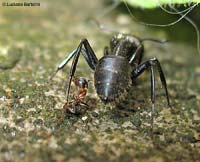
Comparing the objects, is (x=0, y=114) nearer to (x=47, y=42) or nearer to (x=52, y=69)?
(x=52, y=69)

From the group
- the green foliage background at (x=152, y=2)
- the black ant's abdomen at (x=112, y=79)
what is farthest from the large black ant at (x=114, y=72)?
the green foliage background at (x=152, y=2)

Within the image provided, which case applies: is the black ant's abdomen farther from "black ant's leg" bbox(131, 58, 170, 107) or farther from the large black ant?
"black ant's leg" bbox(131, 58, 170, 107)

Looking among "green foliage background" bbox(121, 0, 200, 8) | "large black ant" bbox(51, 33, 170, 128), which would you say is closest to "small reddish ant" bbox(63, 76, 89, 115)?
"large black ant" bbox(51, 33, 170, 128)

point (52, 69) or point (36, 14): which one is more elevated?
point (36, 14)

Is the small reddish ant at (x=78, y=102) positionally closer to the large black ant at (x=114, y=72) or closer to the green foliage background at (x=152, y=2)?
the large black ant at (x=114, y=72)

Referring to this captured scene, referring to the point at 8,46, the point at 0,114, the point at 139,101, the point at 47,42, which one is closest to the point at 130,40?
the point at 139,101
